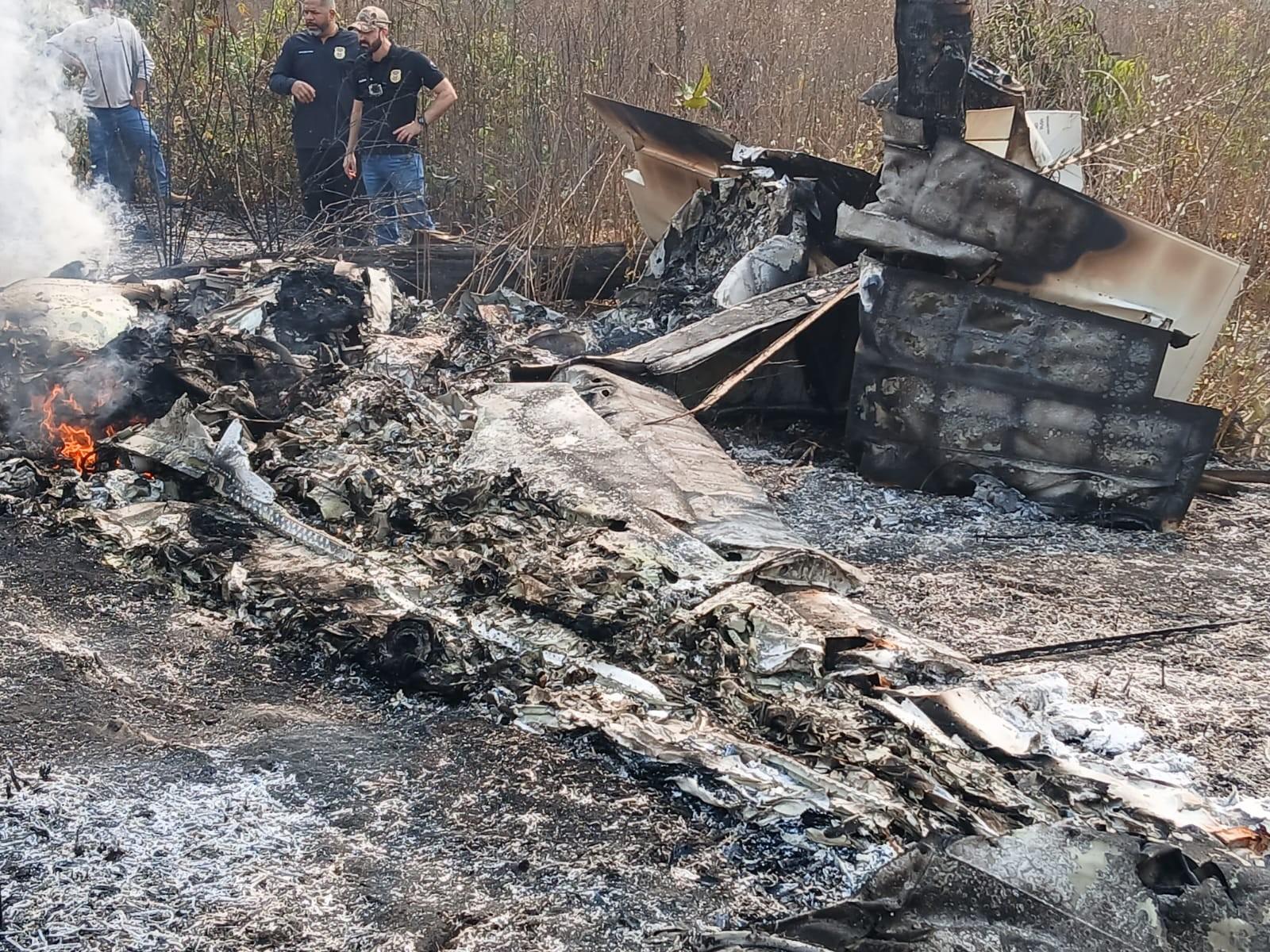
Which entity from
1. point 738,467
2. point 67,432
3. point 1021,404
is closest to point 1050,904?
point 738,467

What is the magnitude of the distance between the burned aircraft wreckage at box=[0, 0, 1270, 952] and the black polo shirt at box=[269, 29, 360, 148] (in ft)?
6.20

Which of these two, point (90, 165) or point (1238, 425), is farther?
point (90, 165)

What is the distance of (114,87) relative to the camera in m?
7.93

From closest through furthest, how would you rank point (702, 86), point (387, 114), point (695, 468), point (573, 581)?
point (573, 581) < point (695, 468) < point (387, 114) < point (702, 86)

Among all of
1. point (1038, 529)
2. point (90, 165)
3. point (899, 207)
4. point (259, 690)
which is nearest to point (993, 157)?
point (899, 207)

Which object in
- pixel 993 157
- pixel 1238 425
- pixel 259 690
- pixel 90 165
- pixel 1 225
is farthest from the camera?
pixel 90 165

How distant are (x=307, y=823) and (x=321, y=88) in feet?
21.9

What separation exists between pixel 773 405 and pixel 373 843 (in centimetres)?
389

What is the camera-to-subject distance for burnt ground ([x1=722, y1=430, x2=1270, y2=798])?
332 cm

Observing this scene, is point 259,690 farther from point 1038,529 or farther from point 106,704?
point 1038,529

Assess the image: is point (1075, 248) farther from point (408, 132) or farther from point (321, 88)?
point (321, 88)

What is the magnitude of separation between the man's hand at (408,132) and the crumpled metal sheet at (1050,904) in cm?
686

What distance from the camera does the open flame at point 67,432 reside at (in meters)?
4.75

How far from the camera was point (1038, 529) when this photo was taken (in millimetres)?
4844
